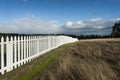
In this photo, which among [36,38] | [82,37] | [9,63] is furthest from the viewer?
[82,37]

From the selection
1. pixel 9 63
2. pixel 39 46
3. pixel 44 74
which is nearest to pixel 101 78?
pixel 44 74

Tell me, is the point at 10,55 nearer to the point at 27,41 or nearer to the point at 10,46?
the point at 10,46

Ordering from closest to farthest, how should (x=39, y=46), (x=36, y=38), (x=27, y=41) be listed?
(x=27, y=41) < (x=36, y=38) < (x=39, y=46)

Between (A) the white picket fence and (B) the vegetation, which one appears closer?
(A) the white picket fence

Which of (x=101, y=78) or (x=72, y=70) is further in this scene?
(x=72, y=70)

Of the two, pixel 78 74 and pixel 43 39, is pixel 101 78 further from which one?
pixel 43 39

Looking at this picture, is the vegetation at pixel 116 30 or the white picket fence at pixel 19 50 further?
the vegetation at pixel 116 30

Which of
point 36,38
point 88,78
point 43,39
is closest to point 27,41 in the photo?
point 36,38

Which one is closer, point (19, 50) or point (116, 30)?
point (19, 50)

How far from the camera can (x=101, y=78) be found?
8.19 m

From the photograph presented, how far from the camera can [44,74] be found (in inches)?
339

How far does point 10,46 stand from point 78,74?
4390 mm

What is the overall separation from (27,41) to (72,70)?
641 centimetres

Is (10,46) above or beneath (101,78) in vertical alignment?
above
